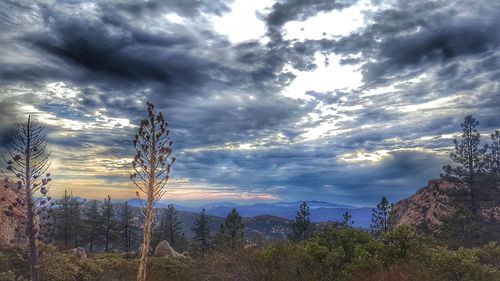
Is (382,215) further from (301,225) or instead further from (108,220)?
(108,220)

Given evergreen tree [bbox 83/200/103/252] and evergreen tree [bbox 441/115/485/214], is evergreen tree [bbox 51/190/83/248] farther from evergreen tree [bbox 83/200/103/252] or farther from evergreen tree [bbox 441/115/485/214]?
evergreen tree [bbox 441/115/485/214]

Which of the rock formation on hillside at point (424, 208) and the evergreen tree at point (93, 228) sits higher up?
the rock formation on hillside at point (424, 208)


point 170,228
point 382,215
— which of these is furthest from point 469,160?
point 170,228

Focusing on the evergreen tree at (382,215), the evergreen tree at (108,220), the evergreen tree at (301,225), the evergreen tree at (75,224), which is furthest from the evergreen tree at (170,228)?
the evergreen tree at (382,215)

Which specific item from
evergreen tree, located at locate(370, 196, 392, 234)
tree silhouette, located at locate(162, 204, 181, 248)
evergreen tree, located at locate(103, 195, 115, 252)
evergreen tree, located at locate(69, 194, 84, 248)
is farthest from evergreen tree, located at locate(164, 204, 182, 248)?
evergreen tree, located at locate(370, 196, 392, 234)

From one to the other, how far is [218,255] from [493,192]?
35691 mm

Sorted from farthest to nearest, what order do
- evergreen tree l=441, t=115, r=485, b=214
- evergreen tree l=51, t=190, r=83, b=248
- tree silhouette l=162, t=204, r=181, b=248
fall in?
tree silhouette l=162, t=204, r=181, b=248
evergreen tree l=51, t=190, r=83, b=248
evergreen tree l=441, t=115, r=485, b=214

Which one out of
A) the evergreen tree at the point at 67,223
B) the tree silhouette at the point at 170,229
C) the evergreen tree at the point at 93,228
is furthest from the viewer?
the tree silhouette at the point at 170,229

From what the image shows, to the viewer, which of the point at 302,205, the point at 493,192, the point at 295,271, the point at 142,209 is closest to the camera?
the point at 142,209

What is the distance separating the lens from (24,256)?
85.4 feet

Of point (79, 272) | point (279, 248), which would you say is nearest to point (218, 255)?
point (279, 248)

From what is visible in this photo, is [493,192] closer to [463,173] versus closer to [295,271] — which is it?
[463,173]

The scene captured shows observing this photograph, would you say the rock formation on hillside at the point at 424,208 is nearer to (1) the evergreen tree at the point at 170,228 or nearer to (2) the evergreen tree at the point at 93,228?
(1) the evergreen tree at the point at 170,228

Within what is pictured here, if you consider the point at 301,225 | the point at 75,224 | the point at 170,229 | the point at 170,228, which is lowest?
the point at 170,229
